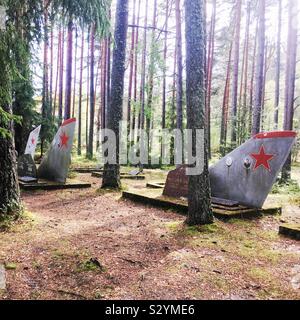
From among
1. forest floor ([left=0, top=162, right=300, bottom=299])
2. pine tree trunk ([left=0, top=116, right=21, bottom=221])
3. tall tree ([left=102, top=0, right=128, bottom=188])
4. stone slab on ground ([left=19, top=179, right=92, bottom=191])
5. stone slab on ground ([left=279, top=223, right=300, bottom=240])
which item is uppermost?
tall tree ([left=102, top=0, right=128, bottom=188])

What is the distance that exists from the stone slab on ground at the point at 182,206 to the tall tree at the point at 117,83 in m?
1.31

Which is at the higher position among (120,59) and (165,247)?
(120,59)

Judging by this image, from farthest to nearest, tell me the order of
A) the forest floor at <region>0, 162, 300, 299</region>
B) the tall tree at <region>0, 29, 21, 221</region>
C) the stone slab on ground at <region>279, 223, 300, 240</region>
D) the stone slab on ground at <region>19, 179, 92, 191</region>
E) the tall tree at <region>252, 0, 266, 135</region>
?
the tall tree at <region>252, 0, 266, 135</region> → the stone slab on ground at <region>19, 179, 92, 191</region> → the tall tree at <region>0, 29, 21, 221</region> → the stone slab on ground at <region>279, 223, 300, 240</region> → the forest floor at <region>0, 162, 300, 299</region>

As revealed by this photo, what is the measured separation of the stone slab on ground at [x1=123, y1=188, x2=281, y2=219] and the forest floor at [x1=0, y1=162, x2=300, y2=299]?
0.65 feet

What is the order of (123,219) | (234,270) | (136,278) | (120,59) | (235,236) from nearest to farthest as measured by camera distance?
(136,278)
(234,270)
(235,236)
(123,219)
(120,59)

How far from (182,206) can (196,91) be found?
2774 mm

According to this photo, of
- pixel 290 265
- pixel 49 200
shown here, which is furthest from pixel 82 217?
pixel 290 265

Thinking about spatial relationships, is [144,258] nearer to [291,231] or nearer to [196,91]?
[291,231]

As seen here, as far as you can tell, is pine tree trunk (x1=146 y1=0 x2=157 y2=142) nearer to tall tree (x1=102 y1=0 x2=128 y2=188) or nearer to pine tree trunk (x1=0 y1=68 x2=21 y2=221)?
tall tree (x1=102 y1=0 x2=128 y2=188)

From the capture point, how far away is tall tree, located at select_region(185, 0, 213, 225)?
5598mm

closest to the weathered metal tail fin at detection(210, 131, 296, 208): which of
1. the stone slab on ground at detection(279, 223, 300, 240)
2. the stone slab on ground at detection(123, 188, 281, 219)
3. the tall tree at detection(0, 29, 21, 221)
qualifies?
the stone slab on ground at detection(123, 188, 281, 219)

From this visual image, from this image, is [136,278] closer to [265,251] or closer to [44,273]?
[44,273]
